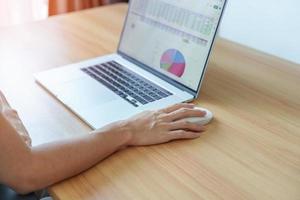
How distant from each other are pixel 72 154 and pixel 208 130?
0.33 meters

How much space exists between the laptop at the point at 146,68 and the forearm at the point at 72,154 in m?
0.08

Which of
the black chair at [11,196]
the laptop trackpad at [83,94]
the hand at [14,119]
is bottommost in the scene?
the black chair at [11,196]

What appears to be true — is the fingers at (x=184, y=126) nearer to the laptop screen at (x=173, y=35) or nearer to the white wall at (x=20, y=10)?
the laptop screen at (x=173, y=35)

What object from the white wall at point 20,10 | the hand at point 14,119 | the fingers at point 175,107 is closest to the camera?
the hand at point 14,119

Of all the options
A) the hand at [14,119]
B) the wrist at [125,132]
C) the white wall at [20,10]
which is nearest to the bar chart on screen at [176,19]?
the wrist at [125,132]

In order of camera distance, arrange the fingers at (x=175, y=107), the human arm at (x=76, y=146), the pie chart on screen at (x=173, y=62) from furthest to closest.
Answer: the pie chart on screen at (x=173, y=62)
the fingers at (x=175, y=107)
the human arm at (x=76, y=146)

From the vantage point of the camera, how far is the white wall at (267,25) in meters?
1.25

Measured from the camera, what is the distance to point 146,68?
45.3 inches

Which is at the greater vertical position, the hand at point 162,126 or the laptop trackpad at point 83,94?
the hand at point 162,126

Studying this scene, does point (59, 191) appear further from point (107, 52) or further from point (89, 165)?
point (107, 52)

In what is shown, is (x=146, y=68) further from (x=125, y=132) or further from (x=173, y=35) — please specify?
(x=125, y=132)

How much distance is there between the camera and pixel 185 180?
75cm

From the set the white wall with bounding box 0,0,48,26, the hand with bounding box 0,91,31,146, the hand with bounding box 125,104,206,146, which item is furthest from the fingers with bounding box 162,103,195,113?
the white wall with bounding box 0,0,48,26

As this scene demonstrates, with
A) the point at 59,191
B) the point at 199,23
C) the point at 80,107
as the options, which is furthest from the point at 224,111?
the point at 59,191
